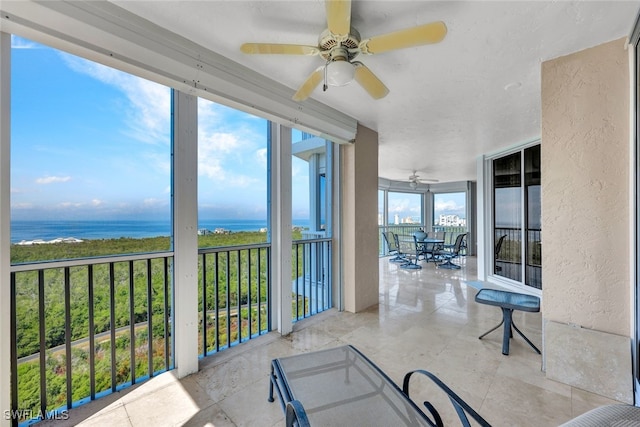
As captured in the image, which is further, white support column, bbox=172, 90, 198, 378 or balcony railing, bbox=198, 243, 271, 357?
balcony railing, bbox=198, 243, 271, 357

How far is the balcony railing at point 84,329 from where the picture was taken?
151 centimetres

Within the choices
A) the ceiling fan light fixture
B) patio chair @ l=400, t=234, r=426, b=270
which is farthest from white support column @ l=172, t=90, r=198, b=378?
patio chair @ l=400, t=234, r=426, b=270

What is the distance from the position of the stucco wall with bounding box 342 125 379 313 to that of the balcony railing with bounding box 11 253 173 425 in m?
2.06

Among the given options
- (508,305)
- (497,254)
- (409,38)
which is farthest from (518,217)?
(409,38)

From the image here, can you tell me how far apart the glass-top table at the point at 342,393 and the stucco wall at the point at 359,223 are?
157 centimetres

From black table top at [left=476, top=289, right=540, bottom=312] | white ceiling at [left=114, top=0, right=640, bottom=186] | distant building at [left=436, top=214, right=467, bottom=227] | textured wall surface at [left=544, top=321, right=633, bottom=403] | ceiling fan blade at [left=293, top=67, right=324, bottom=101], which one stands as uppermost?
white ceiling at [left=114, top=0, right=640, bottom=186]

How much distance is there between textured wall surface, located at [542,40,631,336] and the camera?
1734 mm

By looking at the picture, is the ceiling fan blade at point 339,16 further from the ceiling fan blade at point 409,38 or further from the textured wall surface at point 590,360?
the textured wall surface at point 590,360

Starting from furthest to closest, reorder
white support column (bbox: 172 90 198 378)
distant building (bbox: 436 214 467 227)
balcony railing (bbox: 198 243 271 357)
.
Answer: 1. distant building (bbox: 436 214 467 227)
2. balcony railing (bbox: 198 243 271 357)
3. white support column (bbox: 172 90 198 378)

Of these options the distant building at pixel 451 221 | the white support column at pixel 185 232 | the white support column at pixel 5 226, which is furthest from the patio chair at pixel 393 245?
the white support column at pixel 5 226

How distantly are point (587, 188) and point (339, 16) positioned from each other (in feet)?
6.77

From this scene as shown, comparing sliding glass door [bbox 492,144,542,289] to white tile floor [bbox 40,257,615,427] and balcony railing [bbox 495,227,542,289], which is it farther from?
white tile floor [bbox 40,257,615,427]

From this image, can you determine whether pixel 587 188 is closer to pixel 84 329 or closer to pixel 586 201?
pixel 586 201

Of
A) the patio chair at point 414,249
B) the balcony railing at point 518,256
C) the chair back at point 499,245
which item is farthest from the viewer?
the patio chair at point 414,249
